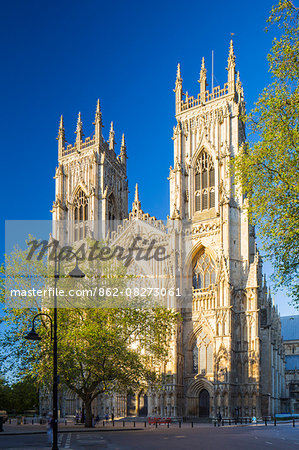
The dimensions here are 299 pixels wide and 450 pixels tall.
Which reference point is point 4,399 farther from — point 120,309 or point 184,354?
point 120,309

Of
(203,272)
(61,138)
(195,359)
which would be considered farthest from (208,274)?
(61,138)

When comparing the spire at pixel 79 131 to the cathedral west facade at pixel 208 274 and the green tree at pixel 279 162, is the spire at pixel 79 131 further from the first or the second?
the green tree at pixel 279 162

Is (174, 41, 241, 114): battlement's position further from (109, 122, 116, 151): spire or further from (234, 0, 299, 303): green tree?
(234, 0, 299, 303): green tree

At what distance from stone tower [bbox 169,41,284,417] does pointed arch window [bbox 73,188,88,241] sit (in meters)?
12.2

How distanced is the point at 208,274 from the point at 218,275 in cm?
341

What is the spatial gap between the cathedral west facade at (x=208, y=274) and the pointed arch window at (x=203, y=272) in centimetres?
9

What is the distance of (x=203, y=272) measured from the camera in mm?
46031

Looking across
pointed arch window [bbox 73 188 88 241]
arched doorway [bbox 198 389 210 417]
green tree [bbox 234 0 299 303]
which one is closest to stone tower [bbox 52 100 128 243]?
pointed arch window [bbox 73 188 88 241]

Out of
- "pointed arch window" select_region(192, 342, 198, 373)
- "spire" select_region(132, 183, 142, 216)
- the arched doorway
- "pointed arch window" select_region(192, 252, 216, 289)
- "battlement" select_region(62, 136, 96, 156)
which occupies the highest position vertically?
"battlement" select_region(62, 136, 96, 156)

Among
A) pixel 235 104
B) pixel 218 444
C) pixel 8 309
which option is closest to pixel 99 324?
pixel 8 309

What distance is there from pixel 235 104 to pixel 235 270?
15.9 metres

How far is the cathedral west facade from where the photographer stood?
4069cm

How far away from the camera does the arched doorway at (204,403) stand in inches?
1656

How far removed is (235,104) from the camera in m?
48.0
